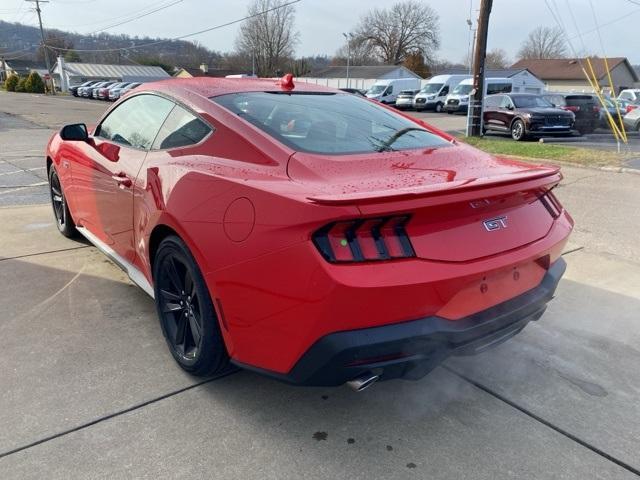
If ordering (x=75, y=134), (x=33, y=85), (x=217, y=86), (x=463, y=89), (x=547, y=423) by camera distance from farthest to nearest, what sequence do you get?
(x=33, y=85)
(x=463, y=89)
(x=75, y=134)
(x=217, y=86)
(x=547, y=423)

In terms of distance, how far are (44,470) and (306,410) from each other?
1.14 metres

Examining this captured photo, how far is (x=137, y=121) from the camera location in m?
3.56

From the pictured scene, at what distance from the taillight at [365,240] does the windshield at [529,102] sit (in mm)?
17079

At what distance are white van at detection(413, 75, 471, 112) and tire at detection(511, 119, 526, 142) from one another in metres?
18.9

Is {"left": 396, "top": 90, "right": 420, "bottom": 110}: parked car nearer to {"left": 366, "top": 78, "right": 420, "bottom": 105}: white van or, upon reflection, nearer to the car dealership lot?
{"left": 366, "top": 78, "right": 420, "bottom": 105}: white van

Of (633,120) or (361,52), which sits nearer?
(633,120)

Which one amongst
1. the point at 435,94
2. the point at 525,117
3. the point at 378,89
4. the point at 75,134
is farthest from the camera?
the point at 378,89

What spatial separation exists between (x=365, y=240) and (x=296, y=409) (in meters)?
1.05

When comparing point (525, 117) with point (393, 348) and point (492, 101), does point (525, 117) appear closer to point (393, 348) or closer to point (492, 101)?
point (492, 101)

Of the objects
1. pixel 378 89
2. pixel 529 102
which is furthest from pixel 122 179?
pixel 378 89

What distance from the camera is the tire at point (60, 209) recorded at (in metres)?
5.03

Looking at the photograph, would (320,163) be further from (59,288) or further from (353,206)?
(59,288)

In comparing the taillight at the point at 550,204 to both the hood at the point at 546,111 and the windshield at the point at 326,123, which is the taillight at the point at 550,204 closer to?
the windshield at the point at 326,123

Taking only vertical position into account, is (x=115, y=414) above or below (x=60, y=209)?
below
